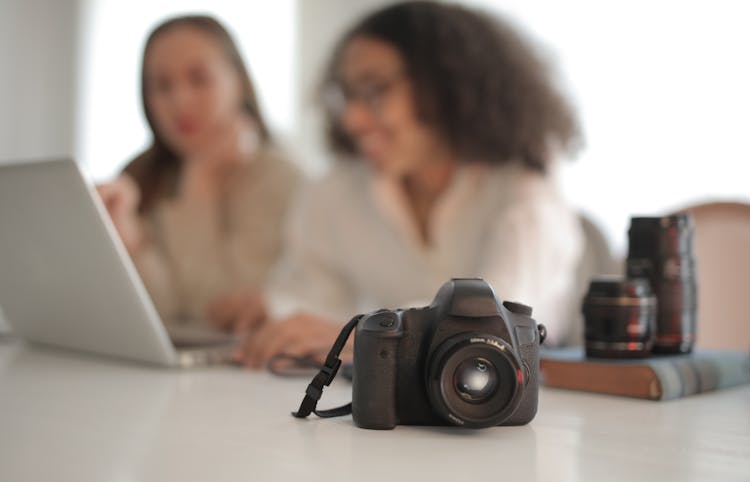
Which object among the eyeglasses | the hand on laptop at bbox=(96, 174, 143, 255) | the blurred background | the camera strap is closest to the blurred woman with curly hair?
the eyeglasses

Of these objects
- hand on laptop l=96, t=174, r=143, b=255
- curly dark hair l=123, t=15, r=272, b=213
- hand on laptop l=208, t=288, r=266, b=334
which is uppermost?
curly dark hair l=123, t=15, r=272, b=213

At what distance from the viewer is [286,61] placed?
379 cm

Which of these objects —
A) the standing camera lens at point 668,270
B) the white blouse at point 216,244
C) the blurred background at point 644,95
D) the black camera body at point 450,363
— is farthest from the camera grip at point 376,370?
the white blouse at point 216,244

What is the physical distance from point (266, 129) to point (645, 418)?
1509 mm

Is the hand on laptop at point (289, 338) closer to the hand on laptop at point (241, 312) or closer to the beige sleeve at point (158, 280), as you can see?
the hand on laptop at point (241, 312)

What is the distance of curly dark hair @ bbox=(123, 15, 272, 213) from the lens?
2018 mm

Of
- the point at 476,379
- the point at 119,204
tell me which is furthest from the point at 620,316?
the point at 119,204

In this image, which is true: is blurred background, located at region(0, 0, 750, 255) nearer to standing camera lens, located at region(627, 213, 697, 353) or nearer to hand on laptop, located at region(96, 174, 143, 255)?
hand on laptop, located at region(96, 174, 143, 255)

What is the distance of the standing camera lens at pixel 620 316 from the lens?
0.85 m

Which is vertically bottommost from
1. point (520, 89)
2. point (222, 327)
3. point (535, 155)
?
point (222, 327)

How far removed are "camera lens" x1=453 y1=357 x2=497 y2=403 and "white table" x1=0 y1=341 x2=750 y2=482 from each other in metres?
0.04

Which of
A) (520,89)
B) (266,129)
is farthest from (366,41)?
(266,129)

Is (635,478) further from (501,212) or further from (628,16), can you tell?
(628,16)

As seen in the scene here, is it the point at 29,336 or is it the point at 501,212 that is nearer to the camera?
the point at 29,336
